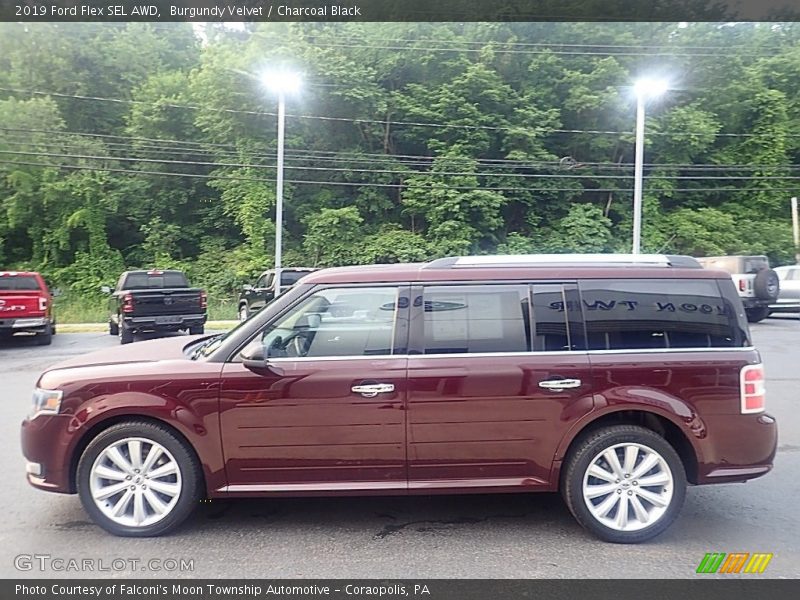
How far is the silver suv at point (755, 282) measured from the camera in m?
16.6

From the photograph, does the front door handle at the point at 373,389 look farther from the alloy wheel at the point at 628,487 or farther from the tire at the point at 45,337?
the tire at the point at 45,337

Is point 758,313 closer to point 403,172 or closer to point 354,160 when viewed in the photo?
point 403,172

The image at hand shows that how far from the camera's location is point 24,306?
13.5 m

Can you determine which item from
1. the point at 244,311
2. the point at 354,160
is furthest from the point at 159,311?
the point at 354,160

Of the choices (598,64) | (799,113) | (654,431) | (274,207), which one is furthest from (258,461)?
(799,113)

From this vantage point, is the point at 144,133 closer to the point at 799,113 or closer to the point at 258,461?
the point at 258,461

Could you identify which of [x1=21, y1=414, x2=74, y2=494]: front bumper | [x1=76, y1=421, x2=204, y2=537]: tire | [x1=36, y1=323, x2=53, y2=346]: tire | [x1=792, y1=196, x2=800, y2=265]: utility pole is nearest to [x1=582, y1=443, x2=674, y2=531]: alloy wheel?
[x1=76, y1=421, x2=204, y2=537]: tire

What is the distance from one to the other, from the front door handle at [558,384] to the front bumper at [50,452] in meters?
3.15

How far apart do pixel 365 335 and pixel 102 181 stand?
93.6ft

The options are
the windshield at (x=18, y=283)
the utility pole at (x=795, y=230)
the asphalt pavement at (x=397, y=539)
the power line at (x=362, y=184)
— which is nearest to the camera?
the asphalt pavement at (x=397, y=539)

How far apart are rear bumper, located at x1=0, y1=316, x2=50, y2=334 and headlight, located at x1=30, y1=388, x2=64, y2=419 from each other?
37.5ft

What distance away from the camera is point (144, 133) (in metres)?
29.3

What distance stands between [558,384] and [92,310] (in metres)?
24.0
